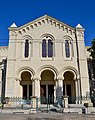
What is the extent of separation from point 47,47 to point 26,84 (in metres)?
6.36

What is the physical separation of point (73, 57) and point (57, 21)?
6.26 meters

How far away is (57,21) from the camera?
1149 inches

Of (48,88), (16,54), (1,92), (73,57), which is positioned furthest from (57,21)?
(1,92)

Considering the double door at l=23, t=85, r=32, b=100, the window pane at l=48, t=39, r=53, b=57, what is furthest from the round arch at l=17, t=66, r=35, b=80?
the window pane at l=48, t=39, r=53, b=57

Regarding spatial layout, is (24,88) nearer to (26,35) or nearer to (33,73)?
(33,73)

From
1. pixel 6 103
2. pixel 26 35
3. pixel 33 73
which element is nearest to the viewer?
pixel 6 103

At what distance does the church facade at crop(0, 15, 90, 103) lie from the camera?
26.2 metres

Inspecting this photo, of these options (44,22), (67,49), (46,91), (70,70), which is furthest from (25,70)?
(44,22)

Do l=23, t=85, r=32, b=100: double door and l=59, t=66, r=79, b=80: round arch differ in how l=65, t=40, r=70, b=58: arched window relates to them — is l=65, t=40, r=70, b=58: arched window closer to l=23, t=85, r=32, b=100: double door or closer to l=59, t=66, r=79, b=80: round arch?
l=59, t=66, r=79, b=80: round arch

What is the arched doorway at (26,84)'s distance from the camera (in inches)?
1092

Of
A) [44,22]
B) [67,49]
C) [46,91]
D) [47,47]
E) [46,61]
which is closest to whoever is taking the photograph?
[46,61]

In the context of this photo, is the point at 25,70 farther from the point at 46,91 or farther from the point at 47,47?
the point at 47,47

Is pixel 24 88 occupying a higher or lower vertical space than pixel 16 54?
lower

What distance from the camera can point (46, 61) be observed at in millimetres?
27078
